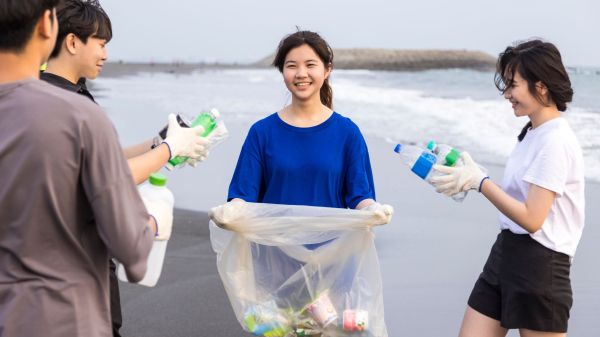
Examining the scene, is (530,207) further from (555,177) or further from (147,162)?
(147,162)

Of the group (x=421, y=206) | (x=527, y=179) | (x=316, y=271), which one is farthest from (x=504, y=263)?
(x=421, y=206)

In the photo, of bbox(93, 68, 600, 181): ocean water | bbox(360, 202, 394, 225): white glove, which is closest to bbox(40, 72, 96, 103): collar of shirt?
bbox(360, 202, 394, 225): white glove

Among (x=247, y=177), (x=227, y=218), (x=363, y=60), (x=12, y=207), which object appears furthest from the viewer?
(x=363, y=60)

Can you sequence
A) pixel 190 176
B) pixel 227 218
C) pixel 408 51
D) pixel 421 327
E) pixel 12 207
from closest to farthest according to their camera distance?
pixel 12 207
pixel 227 218
pixel 421 327
pixel 190 176
pixel 408 51

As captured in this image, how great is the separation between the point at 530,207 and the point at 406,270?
2739 mm

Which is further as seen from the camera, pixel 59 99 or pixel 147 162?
pixel 147 162

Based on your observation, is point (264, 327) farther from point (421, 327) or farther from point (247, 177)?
point (421, 327)

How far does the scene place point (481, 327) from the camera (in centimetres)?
316

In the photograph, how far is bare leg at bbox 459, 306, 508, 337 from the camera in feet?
10.3

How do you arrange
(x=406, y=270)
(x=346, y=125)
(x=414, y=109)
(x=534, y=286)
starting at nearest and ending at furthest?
(x=534, y=286)
(x=346, y=125)
(x=406, y=270)
(x=414, y=109)

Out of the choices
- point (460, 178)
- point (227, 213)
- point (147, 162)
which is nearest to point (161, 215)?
point (147, 162)

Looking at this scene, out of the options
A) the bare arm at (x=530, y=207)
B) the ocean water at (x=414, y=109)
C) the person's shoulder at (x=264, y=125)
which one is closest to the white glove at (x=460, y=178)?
the bare arm at (x=530, y=207)

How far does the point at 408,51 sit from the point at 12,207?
59509 mm

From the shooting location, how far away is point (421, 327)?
4.53 m
